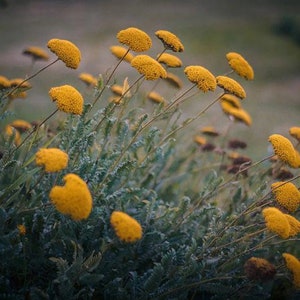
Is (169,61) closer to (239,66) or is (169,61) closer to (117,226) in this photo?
(239,66)

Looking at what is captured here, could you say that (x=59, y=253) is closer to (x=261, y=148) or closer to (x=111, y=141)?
(x=111, y=141)

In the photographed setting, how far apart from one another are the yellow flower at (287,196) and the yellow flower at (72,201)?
1395 mm

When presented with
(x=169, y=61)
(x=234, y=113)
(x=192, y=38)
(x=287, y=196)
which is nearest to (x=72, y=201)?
(x=287, y=196)

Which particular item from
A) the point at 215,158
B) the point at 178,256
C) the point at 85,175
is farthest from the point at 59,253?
the point at 215,158

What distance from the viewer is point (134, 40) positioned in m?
2.86

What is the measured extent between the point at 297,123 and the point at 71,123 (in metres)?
11.2

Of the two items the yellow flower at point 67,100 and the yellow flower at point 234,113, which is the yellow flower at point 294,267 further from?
the yellow flower at point 234,113

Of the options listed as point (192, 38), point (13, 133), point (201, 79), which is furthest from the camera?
point (192, 38)

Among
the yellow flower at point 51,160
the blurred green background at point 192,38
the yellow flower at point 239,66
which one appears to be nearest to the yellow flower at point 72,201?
the yellow flower at point 51,160

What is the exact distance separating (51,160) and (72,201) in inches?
11.8

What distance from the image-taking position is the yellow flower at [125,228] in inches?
82.4

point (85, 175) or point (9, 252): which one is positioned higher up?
point (85, 175)

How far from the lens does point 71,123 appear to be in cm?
310

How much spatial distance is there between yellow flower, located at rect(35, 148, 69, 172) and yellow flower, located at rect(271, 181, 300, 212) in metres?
1.51
